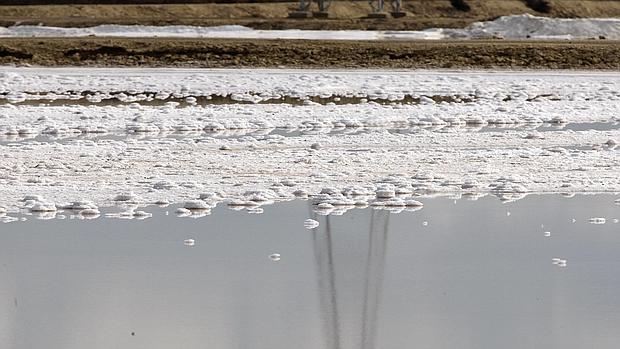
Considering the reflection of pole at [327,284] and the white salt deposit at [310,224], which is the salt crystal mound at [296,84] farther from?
the reflection of pole at [327,284]

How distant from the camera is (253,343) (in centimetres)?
716

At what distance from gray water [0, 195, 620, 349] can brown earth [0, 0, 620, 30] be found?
31704 mm

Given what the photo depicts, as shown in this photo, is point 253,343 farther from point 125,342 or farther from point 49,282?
point 49,282

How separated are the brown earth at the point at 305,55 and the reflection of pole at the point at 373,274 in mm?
17092

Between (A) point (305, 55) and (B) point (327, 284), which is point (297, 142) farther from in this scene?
(A) point (305, 55)

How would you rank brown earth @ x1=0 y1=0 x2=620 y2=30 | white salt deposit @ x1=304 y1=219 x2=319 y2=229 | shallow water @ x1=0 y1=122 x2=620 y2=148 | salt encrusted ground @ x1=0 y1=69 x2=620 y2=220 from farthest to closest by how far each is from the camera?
brown earth @ x1=0 y1=0 x2=620 y2=30, shallow water @ x1=0 y1=122 x2=620 y2=148, salt encrusted ground @ x1=0 y1=69 x2=620 y2=220, white salt deposit @ x1=304 y1=219 x2=319 y2=229

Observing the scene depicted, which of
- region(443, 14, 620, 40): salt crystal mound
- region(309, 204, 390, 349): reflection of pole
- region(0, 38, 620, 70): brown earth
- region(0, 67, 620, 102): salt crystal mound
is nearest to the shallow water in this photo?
region(0, 67, 620, 102): salt crystal mound

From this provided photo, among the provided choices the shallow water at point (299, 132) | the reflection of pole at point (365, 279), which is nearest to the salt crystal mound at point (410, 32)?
the shallow water at point (299, 132)

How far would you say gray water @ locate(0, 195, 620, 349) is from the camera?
7371 millimetres

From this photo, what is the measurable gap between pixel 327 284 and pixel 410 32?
107 ft

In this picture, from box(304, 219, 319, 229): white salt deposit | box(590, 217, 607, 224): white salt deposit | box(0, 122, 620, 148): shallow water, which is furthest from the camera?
box(0, 122, 620, 148): shallow water

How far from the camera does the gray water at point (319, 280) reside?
7.37 m

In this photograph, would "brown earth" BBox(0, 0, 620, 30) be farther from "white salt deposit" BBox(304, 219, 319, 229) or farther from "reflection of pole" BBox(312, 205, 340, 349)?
"reflection of pole" BBox(312, 205, 340, 349)

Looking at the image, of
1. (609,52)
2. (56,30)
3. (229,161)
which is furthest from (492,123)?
(56,30)
